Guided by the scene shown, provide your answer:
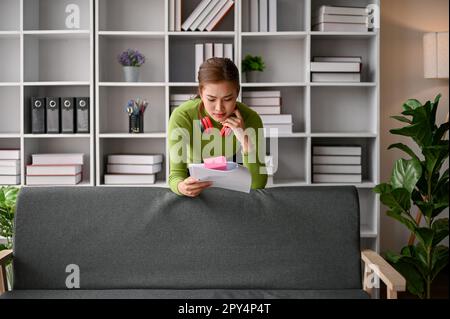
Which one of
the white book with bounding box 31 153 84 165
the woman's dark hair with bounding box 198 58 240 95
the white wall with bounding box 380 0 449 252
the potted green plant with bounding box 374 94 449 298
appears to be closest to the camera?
the woman's dark hair with bounding box 198 58 240 95

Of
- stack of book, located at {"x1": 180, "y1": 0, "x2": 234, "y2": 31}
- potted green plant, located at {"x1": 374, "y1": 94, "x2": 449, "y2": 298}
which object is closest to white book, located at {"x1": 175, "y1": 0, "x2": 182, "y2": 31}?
stack of book, located at {"x1": 180, "y1": 0, "x2": 234, "y2": 31}

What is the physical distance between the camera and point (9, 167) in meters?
3.71

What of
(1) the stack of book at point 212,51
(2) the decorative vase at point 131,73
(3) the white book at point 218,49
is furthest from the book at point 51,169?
(3) the white book at point 218,49

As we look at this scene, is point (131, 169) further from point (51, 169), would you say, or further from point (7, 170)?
point (7, 170)

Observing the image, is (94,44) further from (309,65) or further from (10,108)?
(309,65)

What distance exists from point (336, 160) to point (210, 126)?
56.0 inches

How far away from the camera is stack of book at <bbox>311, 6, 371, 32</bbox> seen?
366cm

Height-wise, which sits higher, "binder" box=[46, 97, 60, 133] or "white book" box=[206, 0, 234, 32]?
"white book" box=[206, 0, 234, 32]

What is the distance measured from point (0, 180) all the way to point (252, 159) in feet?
6.12

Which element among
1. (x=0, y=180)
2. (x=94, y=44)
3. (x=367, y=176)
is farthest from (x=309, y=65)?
(x=0, y=180)

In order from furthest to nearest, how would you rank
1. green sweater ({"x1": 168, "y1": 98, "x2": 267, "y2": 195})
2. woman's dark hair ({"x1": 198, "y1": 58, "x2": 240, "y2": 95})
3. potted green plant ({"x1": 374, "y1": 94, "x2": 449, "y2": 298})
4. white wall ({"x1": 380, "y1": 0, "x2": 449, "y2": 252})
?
white wall ({"x1": 380, "y1": 0, "x2": 449, "y2": 252}), potted green plant ({"x1": 374, "y1": 94, "x2": 449, "y2": 298}), green sweater ({"x1": 168, "y1": 98, "x2": 267, "y2": 195}), woman's dark hair ({"x1": 198, "y1": 58, "x2": 240, "y2": 95})

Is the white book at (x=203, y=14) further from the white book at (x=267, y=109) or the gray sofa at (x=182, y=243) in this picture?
the gray sofa at (x=182, y=243)

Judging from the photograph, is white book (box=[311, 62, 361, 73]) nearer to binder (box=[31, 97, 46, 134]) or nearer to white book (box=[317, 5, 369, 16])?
white book (box=[317, 5, 369, 16])

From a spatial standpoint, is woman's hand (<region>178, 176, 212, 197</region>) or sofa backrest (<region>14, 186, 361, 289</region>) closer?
woman's hand (<region>178, 176, 212, 197</region>)
